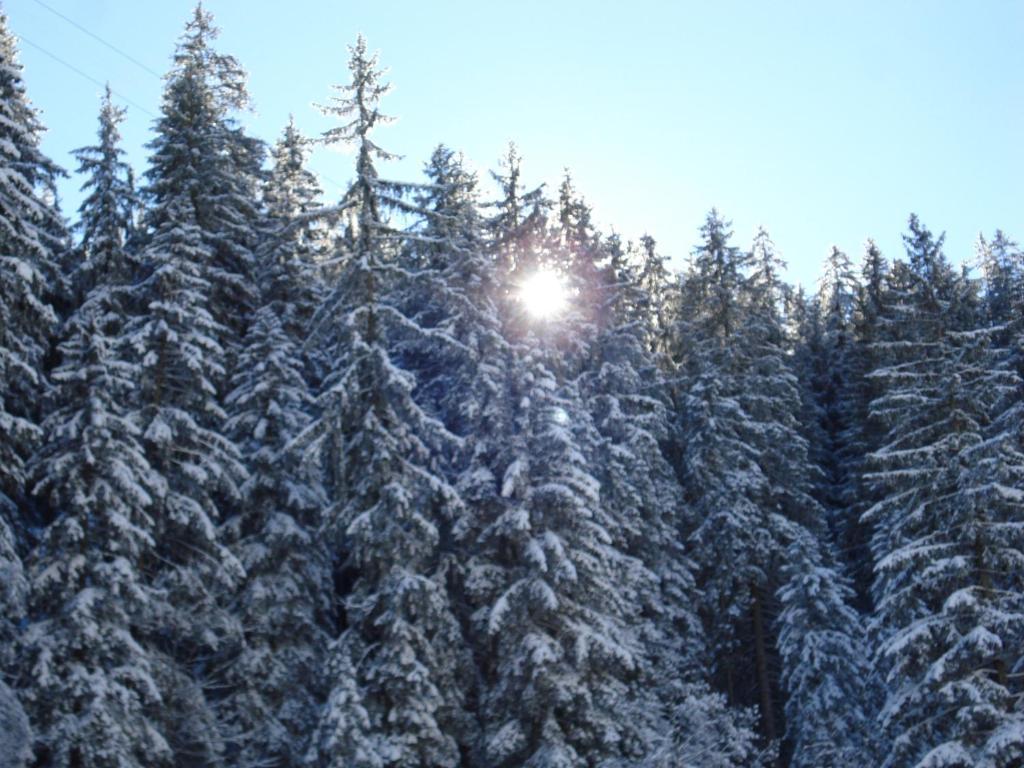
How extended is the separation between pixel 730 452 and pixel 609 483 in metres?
5.95

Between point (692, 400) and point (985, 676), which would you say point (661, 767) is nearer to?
point (985, 676)

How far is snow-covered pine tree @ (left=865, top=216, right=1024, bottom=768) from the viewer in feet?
62.7

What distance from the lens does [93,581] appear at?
17.9 meters

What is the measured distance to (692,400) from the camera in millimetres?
32031

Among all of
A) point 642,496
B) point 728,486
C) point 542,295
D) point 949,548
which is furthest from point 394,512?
point 728,486

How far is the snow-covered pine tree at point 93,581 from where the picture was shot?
16500 mm

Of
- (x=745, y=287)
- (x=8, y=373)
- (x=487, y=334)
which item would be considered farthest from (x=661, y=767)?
(x=745, y=287)

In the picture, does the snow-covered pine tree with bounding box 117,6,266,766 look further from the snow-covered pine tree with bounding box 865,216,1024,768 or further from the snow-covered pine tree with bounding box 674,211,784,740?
the snow-covered pine tree with bounding box 674,211,784,740

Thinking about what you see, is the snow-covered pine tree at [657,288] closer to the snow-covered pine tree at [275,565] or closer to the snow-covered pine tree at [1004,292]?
the snow-covered pine tree at [1004,292]

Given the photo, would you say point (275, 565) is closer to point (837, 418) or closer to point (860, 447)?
point (860, 447)

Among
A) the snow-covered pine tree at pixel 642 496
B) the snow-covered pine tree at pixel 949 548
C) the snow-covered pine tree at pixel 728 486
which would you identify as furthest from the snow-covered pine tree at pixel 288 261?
the snow-covered pine tree at pixel 949 548

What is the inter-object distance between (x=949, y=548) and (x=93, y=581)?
1873cm

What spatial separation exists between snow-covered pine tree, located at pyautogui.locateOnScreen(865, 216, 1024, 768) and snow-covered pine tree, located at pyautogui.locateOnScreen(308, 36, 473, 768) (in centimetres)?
1037

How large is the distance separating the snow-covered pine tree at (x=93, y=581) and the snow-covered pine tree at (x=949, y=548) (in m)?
16.0
